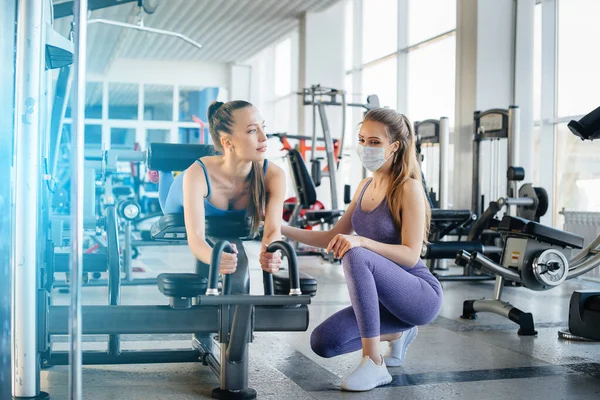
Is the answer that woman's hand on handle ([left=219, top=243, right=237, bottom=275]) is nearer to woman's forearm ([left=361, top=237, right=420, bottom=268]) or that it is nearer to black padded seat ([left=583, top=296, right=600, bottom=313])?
woman's forearm ([left=361, top=237, right=420, bottom=268])

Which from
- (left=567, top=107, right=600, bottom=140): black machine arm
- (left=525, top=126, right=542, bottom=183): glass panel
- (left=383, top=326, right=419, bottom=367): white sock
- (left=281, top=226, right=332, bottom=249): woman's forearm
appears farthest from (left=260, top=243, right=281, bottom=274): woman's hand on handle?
(left=525, top=126, right=542, bottom=183): glass panel

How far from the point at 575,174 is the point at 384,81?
398 cm

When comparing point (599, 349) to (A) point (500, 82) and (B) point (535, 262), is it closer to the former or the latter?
(B) point (535, 262)

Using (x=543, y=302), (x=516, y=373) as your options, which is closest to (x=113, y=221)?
(x=516, y=373)

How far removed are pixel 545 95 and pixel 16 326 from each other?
214 inches

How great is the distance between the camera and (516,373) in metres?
2.60

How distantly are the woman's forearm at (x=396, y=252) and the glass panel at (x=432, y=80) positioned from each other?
18.0 ft

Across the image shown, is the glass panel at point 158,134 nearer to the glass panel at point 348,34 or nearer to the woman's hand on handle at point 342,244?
the glass panel at point 348,34

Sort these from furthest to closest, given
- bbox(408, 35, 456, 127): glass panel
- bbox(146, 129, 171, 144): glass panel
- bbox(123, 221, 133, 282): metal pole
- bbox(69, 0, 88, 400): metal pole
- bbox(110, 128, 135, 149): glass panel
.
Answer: bbox(110, 128, 135, 149): glass panel, bbox(146, 129, 171, 144): glass panel, bbox(408, 35, 456, 127): glass panel, bbox(123, 221, 133, 282): metal pole, bbox(69, 0, 88, 400): metal pole

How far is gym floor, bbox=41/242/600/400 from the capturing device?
89.4 inches

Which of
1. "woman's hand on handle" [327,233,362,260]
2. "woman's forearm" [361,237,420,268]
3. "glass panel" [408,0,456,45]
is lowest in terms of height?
"woman's forearm" [361,237,420,268]

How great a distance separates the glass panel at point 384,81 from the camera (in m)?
9.23

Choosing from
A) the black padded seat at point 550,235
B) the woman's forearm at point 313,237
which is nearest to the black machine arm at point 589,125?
the black padded seat at point 550,235

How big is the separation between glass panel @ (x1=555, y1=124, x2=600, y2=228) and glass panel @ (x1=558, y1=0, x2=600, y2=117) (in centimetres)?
Answer: 27
